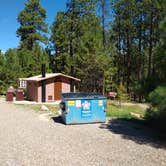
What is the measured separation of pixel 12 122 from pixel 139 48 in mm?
21896

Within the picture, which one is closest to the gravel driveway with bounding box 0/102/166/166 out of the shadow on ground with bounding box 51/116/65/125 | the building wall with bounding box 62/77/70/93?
the shadow on ground with bounding box 51/116/65/125

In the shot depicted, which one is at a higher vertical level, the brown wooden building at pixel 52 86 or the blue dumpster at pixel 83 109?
the brown wooden building at pixel 52 86

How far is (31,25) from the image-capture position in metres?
39.4

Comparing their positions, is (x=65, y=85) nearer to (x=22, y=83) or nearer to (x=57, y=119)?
(x=22, y=83)

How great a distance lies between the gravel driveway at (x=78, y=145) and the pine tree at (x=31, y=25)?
29.1 m

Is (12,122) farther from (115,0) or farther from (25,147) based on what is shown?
(115,0)

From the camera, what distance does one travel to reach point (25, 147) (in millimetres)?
8055

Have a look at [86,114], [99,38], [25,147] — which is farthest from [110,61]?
[25,147]

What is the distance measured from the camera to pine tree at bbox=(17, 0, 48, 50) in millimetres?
39125

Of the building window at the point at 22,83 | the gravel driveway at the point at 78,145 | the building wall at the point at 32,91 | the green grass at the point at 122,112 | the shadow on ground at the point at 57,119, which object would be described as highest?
the building window at the point at 22,83

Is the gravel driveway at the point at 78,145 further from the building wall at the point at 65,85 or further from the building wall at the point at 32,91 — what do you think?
the building wall at the point at 65,85

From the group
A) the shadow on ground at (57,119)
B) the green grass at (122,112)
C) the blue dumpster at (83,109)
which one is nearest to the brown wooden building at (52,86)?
the green grass at (122,112)

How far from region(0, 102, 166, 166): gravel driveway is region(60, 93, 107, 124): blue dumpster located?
0.51 meters

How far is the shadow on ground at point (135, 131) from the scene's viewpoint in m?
8.78
